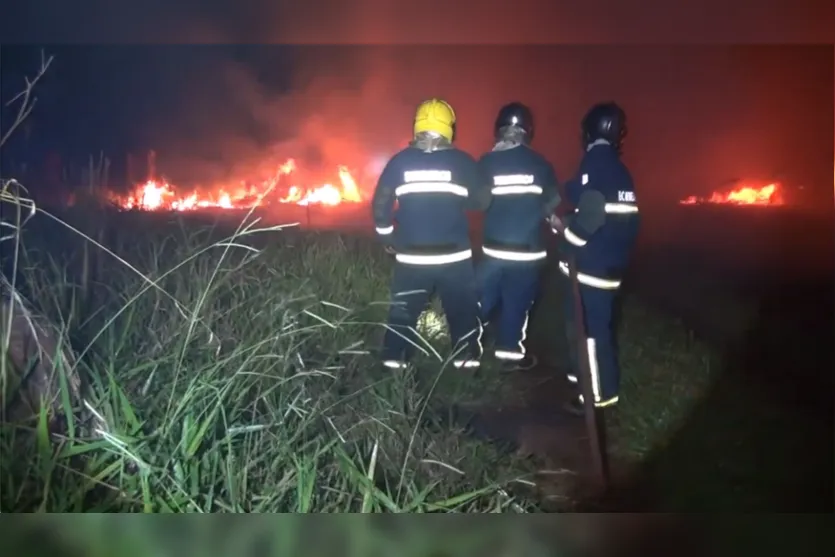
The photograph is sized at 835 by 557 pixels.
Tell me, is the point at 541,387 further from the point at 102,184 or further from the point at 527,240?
the point at 102,184

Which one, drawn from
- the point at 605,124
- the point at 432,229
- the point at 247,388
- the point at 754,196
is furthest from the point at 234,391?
the point at 754,196

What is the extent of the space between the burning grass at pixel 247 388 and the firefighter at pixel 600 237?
0.08 metres

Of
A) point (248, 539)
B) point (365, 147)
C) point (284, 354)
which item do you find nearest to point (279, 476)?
point (248, 539)

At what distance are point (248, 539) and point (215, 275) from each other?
25.1 inches

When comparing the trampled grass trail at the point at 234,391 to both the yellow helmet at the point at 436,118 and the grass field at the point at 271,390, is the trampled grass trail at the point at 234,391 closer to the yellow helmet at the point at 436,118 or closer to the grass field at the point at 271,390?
the grass field at the point at 271,390

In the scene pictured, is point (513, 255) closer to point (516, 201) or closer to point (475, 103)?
point (516, 201)

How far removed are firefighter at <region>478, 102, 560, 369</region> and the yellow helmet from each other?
121 millimetres

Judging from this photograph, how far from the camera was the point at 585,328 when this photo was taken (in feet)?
6.75

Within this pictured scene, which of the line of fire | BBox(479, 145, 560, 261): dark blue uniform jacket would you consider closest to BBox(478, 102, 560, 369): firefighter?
BBox(479, 145, 560, 261): dark blue uniform jacket

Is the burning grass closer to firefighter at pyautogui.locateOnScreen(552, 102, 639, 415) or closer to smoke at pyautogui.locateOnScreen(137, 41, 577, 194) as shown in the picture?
firefighter at pyautogui.locateOnScreen(552, 102, 639, 415)

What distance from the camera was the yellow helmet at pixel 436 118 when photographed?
2008 millimetres

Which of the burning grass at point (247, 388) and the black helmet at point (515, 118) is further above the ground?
the black helmet at point (515, 118)

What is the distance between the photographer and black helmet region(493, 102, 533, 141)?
6.63ft

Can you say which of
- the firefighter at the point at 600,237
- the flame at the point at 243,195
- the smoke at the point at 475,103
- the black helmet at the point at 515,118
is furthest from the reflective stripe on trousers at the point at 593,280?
the flame at the point at 243,195
